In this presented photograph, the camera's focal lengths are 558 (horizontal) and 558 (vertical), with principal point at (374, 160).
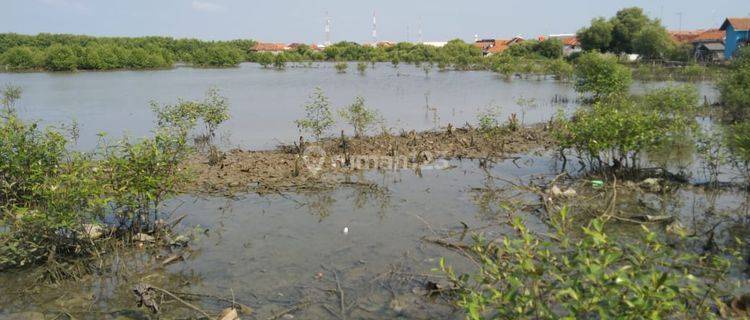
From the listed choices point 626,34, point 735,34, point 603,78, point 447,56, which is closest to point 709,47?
point 735,34

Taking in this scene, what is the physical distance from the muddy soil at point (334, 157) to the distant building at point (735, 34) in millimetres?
54002

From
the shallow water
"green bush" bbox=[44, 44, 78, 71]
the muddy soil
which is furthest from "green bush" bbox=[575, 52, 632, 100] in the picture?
"green bush" bbox=[44, 44, 78, 71]

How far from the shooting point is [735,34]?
5988 centimetres

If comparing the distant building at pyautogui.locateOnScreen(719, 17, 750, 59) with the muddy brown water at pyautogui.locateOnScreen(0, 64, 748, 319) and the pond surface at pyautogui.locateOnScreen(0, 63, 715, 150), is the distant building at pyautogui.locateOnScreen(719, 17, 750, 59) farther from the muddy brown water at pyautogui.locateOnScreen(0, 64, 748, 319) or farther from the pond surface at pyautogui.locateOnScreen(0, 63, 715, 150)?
the muddy brown water at pyautogui.locateOnScreen(0, 64, 748, 319)

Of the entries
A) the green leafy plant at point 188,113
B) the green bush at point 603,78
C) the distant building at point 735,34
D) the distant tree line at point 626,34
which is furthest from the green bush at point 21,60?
the distant building at point 735,34

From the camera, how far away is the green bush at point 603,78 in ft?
80.2

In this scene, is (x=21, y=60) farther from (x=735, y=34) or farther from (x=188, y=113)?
(x=735, y=34)

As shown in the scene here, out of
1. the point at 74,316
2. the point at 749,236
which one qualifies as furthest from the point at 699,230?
the point at 74,316

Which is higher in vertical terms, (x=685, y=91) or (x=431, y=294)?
(x=685, y=91)

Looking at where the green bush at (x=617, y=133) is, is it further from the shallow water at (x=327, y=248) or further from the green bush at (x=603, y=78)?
the green bush at (x=603, y=78)

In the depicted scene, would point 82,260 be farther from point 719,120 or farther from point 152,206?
point 719,120

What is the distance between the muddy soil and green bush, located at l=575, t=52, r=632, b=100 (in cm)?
827

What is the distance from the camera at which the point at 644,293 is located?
3.64 m

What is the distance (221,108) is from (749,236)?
14411 mm
